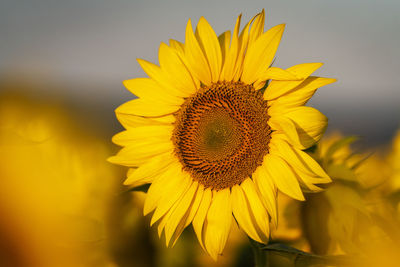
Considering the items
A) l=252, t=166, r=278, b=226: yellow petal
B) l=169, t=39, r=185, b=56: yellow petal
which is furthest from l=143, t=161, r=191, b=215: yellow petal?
l=169, t=39, r=185, b=56: yellow petal

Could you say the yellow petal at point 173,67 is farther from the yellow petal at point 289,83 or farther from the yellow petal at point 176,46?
the yellow petal at point 289,83

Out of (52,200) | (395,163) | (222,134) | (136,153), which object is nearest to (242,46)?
(222,134)

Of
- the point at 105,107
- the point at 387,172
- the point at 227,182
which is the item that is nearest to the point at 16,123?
the point at 105,107

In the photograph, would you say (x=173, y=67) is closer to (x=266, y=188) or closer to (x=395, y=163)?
(x=266, y=188)

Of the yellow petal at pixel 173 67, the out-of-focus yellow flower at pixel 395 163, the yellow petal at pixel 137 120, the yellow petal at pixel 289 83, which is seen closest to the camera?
the yellow petal at pixel 289 83

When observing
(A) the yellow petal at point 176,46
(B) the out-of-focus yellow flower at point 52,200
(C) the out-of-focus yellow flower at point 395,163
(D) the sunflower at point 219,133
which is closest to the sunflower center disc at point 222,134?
(D) the sunflower at point 219,133

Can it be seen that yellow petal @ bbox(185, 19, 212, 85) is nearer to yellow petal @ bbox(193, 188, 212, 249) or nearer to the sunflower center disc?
the sunflower center disc

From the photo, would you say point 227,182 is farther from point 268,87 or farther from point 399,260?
point 399,260
